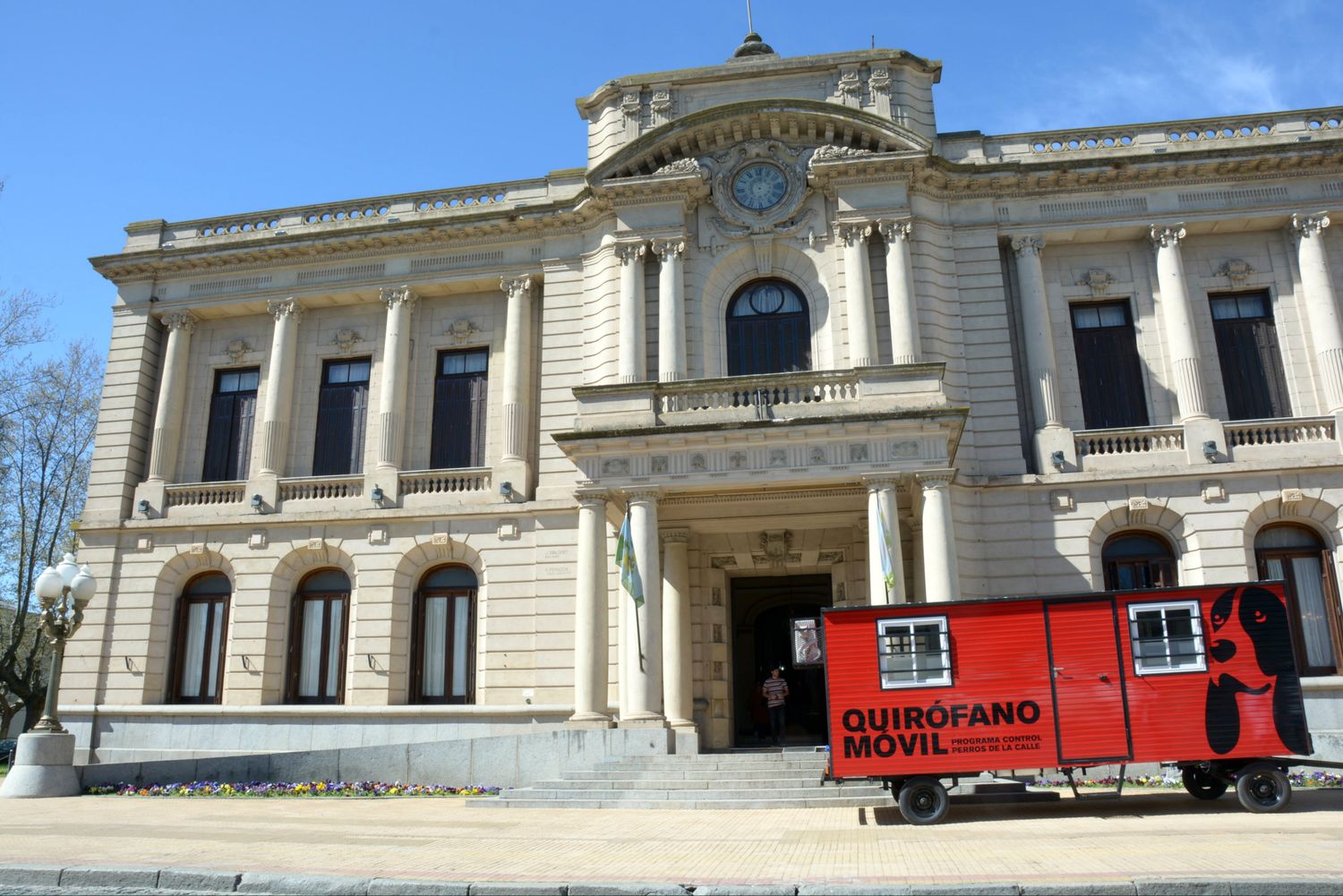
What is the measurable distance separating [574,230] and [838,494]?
36.9 feet

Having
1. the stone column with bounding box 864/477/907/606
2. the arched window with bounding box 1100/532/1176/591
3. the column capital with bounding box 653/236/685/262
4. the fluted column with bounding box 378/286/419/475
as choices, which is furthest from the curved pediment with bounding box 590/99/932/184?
the arched window with bounding box 1100/532/1176/591

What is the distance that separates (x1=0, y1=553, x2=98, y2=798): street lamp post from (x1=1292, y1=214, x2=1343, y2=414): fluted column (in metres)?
29.0

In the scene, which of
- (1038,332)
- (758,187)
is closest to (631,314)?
(758,187)

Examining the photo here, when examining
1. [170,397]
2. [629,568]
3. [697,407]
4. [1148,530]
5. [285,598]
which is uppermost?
[170,397]

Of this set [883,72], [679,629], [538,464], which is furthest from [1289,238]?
[538,464]

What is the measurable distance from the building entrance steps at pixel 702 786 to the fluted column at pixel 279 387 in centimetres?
1388

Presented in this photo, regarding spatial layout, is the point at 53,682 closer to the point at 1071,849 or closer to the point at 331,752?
the point at 331,752

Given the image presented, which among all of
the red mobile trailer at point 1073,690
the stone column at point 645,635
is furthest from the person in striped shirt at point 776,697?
the red mobile trailer at point 1073,690

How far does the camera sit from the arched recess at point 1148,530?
2383 cm

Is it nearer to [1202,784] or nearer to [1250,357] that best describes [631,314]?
[1250,357]

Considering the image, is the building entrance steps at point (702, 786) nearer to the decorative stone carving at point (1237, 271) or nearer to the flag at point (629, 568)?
the flag at point (629, 568)

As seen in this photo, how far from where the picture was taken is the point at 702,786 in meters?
18.2

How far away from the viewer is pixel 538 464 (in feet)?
89.5

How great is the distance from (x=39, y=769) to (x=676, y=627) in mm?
13660
